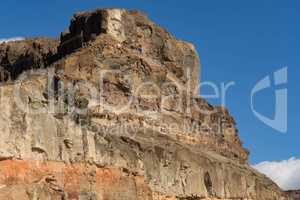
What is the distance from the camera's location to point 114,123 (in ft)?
153

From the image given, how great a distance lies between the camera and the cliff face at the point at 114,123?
32.1 metres

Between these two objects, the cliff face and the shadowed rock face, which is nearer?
the cliff face

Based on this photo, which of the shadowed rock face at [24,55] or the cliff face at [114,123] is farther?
the shadowed rock face at [24,55]

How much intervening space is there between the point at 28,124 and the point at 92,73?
17.5 metres

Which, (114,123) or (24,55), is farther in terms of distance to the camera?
(24,55)

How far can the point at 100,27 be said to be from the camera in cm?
5434

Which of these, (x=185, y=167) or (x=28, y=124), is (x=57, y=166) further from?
(x=185, y=167)

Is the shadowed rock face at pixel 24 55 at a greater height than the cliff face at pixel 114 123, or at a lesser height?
greater

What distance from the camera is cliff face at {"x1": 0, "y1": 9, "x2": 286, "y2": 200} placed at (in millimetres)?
32094

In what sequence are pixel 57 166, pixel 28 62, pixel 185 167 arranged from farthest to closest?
pixel 28 62
pixel 185 167
pixel 57 166

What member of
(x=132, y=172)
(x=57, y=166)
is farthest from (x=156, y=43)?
(x=57, y=166)

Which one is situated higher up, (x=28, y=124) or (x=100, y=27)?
(x=100, y=27)

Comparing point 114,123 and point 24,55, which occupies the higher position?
point 24,55

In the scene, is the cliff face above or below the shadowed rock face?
below
